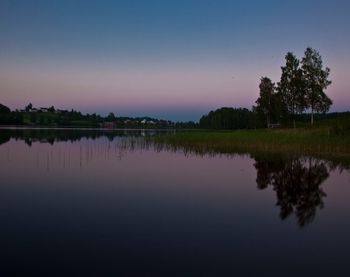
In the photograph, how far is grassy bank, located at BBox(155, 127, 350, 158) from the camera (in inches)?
1191

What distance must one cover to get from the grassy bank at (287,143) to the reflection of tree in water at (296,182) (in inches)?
189

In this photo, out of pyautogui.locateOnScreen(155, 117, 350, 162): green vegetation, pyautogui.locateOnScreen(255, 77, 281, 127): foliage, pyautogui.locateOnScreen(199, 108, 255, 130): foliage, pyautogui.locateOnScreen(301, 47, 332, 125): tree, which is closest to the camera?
pyautogui.locateOnScreen(155, 117, 350, 162): green vegetation

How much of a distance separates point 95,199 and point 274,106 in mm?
52812

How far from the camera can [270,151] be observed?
3269cm

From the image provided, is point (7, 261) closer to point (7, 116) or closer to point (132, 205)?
point (132, 205)

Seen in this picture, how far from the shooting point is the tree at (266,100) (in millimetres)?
63619

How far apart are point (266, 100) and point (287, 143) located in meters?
32.2

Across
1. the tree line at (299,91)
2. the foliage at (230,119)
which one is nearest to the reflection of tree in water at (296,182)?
the tree line at (299,91)

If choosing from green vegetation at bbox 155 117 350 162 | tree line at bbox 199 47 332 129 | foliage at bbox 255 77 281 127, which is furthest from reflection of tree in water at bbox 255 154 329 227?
foliage at bbox 255 77 281 127

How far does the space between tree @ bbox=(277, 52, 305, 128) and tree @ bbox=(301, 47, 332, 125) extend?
79 cm

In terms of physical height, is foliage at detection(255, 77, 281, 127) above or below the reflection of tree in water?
above

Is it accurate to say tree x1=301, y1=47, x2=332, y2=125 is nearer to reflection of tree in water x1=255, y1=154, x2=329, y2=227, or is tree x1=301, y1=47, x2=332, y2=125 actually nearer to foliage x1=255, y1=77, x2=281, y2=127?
foliage x1=255, y1=77, x2=281, y2=127

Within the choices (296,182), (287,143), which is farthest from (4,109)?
(296,182)

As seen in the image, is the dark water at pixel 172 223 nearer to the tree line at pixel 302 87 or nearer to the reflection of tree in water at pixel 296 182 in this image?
the reflection of tree in water at pixel 296 182
